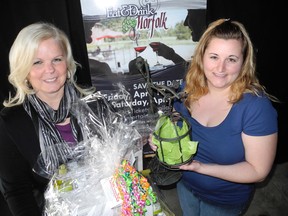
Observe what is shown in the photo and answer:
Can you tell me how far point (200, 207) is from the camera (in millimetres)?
1632

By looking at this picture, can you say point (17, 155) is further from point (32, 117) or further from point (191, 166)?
point (191, 166)

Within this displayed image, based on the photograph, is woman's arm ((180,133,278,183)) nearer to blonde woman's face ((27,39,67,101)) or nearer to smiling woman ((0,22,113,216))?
smiling woman ((0,22,113,216))

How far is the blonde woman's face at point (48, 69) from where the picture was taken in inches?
53.6

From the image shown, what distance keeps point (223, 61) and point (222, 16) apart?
125cm

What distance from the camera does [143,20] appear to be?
2.15 m

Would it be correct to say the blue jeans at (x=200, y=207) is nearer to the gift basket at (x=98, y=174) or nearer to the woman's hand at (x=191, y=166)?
the woman's hand at (x=191, y=166)

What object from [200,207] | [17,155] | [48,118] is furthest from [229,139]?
[17,155]

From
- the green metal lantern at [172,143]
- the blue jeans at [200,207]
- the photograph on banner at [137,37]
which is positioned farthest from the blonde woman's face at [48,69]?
the blue jeans at [200,207]

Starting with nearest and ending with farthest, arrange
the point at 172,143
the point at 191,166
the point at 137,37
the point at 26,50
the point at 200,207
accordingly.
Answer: the point at 172,143
the point at 191,166
the point at 26,50
the point at 200,207
the point at 137,37

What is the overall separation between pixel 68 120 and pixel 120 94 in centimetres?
97

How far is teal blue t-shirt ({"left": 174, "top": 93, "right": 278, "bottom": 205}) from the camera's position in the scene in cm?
117

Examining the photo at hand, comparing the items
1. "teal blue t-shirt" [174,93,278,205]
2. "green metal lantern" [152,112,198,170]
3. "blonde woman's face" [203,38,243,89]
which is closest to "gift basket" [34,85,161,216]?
"green metal lantern" [152,112,198,170]

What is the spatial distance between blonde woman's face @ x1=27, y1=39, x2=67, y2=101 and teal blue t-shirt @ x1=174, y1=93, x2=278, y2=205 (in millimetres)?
681

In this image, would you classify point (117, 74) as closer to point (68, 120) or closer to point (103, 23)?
point (103, 23)
